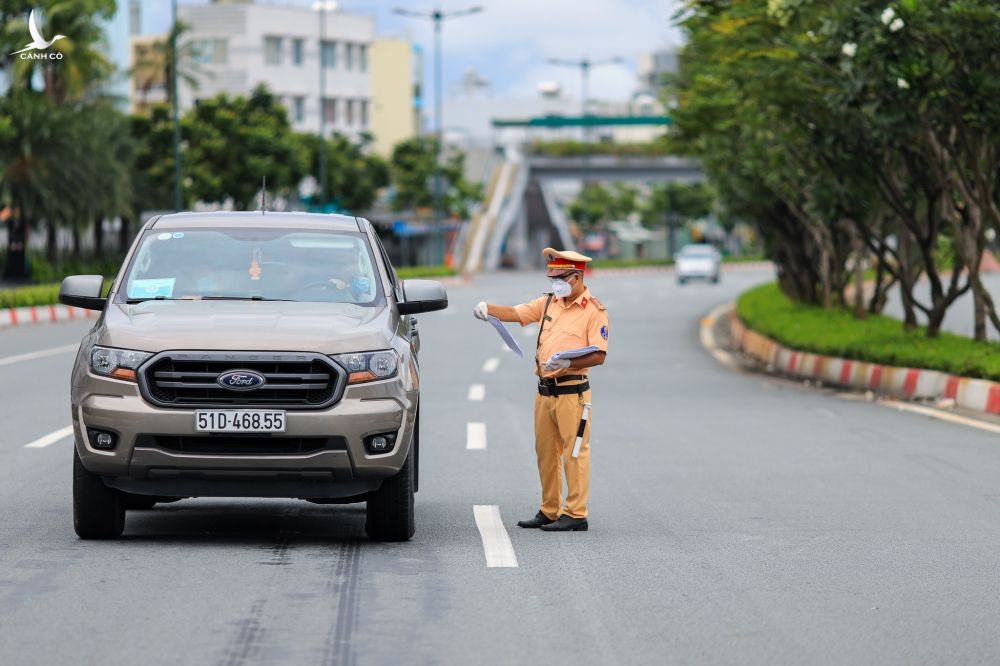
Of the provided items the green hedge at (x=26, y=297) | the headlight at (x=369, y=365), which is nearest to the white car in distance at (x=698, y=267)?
the green hedge at (x=26, y=297)

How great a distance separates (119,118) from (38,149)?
1269cm

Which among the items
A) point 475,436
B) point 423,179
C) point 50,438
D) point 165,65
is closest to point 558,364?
point 475,436

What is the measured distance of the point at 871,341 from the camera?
2434cm

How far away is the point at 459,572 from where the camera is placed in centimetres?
852

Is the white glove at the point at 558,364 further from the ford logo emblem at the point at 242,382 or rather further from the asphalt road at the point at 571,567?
the ford logo emblem at the point at 242,382

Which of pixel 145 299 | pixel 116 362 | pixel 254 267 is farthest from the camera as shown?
pixel 254 267

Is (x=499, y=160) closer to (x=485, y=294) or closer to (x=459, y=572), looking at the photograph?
(x=485, y=294)

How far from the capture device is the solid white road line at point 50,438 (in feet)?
47.4

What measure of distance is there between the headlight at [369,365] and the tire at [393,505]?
0.48m

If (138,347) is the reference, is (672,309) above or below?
below

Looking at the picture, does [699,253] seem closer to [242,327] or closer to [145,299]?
[145,299]

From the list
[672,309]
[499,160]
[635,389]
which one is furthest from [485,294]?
[499,160]

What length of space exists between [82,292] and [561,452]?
8.91 ft

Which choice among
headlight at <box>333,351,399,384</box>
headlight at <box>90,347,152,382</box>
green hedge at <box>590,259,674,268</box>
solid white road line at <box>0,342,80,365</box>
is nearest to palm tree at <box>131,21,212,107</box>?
green hedge at <box>590,259,674,268</box>
